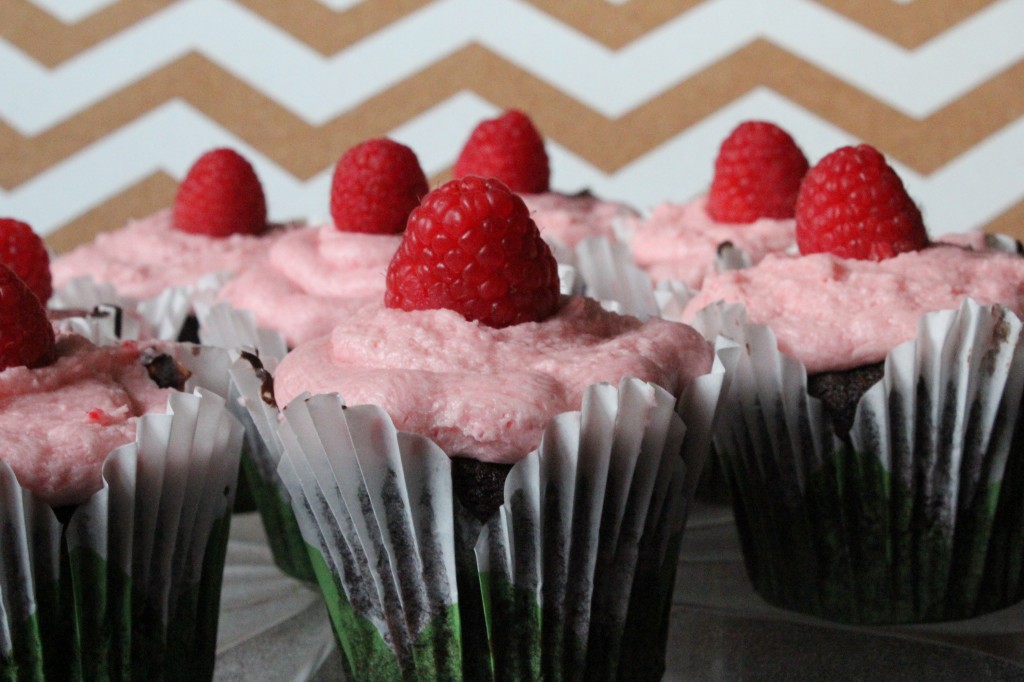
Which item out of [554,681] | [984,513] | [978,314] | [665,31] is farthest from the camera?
[665,31]

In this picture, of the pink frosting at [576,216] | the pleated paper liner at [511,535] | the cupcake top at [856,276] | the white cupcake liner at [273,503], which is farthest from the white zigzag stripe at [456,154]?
the pleated paper liner at [511,535]

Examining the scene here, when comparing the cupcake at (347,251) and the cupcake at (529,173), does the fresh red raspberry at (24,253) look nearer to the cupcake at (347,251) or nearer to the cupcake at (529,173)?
the cupcake at (347,251)

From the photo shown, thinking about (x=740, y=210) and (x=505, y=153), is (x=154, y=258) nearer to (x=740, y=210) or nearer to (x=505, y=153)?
(x=505, y=153)

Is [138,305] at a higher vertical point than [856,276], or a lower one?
lower

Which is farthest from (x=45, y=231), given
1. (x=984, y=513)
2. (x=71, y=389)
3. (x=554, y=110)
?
(x=984, y=513)

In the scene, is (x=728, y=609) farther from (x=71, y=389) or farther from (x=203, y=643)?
(x=71, y=389)

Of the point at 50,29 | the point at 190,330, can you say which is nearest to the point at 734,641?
the point at 190,330

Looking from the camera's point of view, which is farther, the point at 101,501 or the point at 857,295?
the point at 857,295
